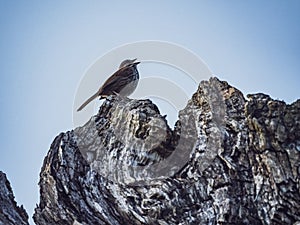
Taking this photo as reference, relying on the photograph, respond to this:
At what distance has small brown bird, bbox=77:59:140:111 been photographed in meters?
15.6

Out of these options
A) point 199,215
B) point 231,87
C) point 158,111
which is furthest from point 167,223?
point 231,87

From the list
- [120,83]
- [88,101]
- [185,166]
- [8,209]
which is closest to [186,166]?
[185,166]

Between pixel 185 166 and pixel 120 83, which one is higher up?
pixel 120 83

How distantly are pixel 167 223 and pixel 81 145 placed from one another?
3563 mm

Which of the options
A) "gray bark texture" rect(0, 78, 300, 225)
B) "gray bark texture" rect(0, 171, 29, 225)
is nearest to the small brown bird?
"gray bark texture" rect(0, 78, 300, 225)

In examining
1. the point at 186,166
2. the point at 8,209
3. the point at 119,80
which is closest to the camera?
the point at 186,166

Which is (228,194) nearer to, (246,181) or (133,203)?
(246,181)

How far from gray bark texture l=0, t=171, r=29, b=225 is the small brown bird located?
10.4 feet

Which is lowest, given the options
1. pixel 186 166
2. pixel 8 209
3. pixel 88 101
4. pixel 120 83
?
pixel 186 166

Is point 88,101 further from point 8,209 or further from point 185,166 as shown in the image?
point 185,166

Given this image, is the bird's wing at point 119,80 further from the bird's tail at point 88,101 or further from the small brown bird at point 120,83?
the bird's tail at point 88,101

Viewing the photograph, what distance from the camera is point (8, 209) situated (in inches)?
535

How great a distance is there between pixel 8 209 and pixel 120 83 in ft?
16.3

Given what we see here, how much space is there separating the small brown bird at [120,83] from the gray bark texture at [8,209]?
3.18 meters
